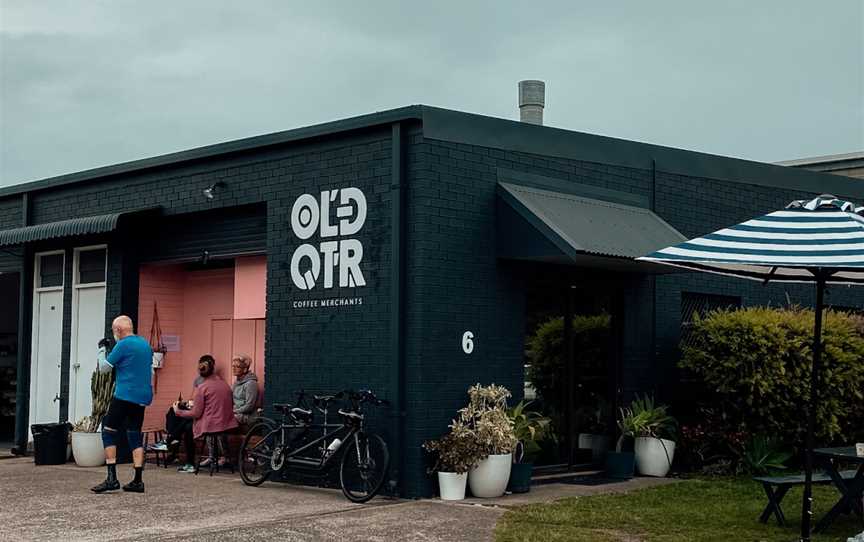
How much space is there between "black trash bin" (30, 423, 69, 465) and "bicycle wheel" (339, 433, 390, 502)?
4792 millimetres

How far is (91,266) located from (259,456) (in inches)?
189

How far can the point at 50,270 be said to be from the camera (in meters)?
16.0

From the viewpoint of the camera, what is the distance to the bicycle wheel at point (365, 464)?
35.5 ft

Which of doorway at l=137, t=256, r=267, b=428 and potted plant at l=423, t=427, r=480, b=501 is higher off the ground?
doorway at l=137, t=256, r=267, b=428

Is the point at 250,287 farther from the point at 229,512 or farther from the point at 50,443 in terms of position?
the point at 229,512

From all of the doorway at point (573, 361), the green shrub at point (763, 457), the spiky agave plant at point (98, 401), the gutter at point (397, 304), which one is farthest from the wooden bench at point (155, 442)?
the green shrub at point (763, 457)

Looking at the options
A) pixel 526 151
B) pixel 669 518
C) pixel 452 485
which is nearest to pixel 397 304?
pixel 452 485

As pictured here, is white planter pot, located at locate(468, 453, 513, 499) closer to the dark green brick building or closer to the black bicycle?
the dark green brick building

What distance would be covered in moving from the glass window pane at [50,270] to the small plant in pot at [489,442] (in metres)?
7.17

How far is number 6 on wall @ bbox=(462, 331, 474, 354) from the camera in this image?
1159 cm

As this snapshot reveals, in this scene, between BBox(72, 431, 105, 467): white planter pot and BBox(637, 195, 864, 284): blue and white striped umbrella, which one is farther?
BBox(72, 431, 105, 467): white planter pot

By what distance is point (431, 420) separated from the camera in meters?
11.2

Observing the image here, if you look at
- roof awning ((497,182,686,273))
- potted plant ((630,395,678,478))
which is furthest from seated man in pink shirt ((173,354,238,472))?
potted plant ((630,395,678,478))

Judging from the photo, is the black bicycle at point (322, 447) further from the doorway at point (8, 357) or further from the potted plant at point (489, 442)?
the doorway at point (8, 357)
